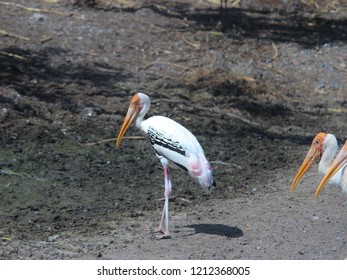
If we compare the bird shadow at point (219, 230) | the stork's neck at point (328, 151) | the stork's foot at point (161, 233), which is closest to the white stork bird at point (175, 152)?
the stork's foot at point (161, 233)

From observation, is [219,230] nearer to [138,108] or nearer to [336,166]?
[336,166]

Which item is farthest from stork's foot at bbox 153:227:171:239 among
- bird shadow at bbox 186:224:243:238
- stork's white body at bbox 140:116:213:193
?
stork's white body at bbox 140:116:213:193

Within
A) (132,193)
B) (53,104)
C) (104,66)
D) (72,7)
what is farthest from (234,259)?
(72,7)

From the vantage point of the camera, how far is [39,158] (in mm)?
9516

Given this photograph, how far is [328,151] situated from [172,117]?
298 centimetres

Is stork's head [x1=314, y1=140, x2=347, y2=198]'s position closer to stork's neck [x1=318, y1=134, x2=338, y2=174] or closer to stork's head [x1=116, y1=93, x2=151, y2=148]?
stork's neck [x1=318, y1=134, x2=338, y2=174]

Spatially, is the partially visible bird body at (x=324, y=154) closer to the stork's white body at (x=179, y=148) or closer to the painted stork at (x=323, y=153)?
the painted stork at (x=323, y=153)

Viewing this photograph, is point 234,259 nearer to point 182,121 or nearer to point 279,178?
point 279,178

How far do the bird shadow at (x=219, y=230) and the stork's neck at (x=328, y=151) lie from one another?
3.19ft

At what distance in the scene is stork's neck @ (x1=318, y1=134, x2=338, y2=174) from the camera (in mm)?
8322

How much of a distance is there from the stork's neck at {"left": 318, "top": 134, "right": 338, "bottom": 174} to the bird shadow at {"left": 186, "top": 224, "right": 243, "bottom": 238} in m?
0.97

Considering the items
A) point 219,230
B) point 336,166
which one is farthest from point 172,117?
point 336,166

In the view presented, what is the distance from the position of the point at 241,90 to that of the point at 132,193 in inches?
137

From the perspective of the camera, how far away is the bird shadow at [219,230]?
796 cm
